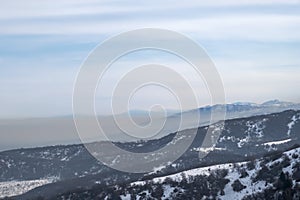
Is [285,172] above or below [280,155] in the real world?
below

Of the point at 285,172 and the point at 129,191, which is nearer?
the point at 285,172

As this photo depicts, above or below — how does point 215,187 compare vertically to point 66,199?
above

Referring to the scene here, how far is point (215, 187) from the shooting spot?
5851 inches

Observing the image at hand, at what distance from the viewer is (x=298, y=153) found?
144125 millimetres

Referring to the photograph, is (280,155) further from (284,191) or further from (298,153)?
(284,191)

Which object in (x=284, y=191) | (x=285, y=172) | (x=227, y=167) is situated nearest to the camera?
(x=284, y=191)

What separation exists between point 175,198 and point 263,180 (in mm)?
25755

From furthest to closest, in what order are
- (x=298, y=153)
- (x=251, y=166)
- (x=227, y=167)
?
(x=227, y=167), (x=251, y=166), (x=298, y=153)

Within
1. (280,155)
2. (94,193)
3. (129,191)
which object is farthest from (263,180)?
(94,193)

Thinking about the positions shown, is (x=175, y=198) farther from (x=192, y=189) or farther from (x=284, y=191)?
(x=284, y=191)

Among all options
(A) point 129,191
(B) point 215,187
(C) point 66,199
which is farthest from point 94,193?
(B) point 215,187

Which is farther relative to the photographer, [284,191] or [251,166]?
[251,166]

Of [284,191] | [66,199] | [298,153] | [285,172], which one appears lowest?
[66,199]

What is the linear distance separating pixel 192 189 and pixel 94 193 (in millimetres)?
44253
